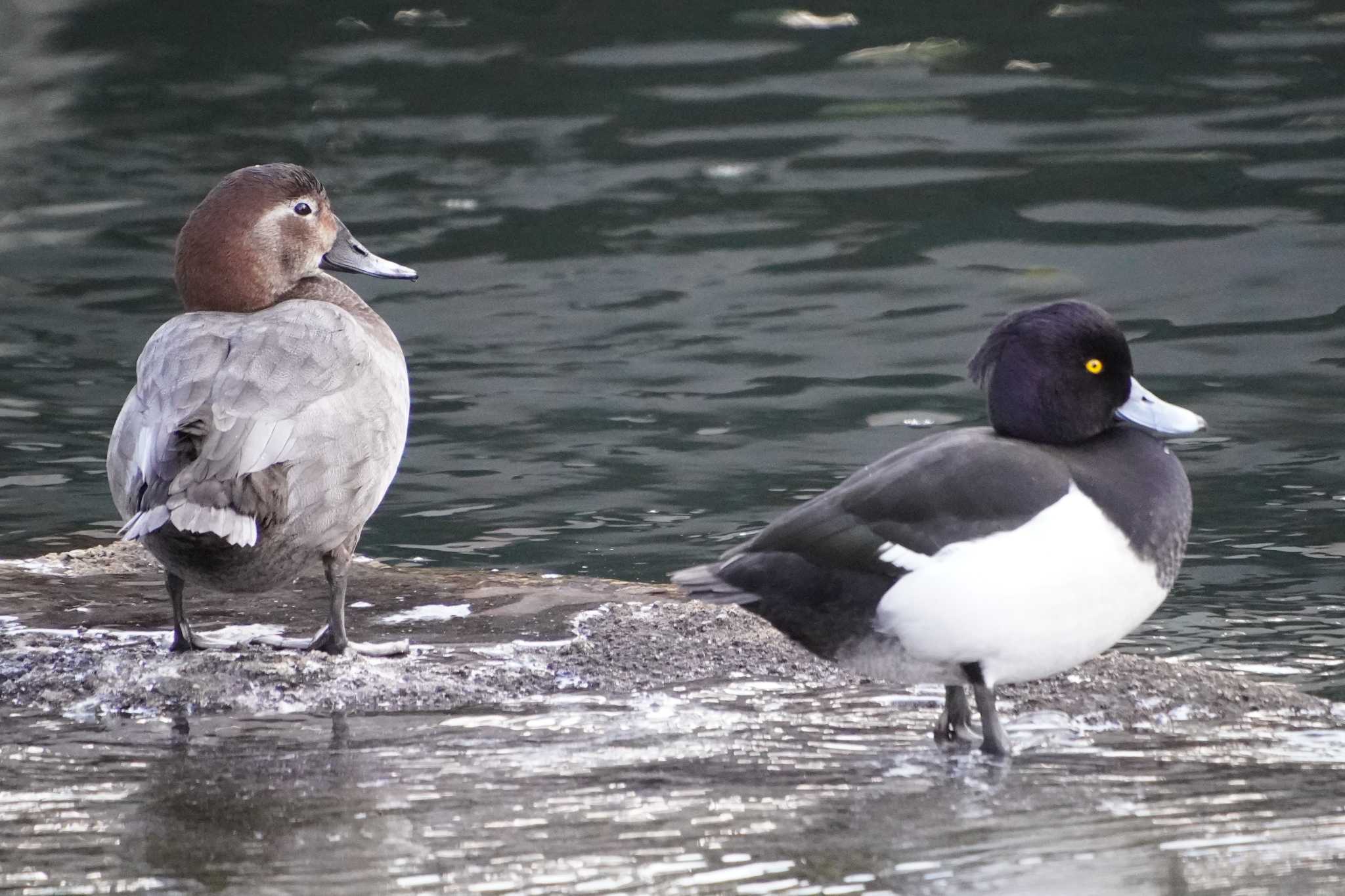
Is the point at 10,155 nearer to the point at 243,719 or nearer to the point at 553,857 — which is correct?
the point at 243,719

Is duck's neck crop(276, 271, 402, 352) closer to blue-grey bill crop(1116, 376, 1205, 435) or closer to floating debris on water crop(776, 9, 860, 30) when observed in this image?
blue-grey bill crop(1116, 376, 1205, 435)

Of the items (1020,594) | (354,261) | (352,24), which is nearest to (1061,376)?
(1020,594)

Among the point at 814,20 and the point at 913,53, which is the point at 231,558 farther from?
the point at 814,20

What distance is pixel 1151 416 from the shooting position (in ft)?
15.9

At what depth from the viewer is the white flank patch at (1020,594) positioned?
444 centimetres

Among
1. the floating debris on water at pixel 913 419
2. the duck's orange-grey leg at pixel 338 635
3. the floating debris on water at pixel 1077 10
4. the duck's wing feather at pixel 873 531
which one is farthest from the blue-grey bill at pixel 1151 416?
the floating debris on water at pixel 1077 10

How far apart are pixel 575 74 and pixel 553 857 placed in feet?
38.1

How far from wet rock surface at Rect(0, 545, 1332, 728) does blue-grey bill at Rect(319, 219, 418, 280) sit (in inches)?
47.1

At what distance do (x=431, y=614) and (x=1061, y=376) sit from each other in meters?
2.20

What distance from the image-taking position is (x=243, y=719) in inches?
193

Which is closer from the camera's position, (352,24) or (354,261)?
(354,261)

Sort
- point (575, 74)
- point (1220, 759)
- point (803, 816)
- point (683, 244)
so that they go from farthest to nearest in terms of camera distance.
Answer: point (575, 74) < point (683, 244) < point (1220, 759) < point (803, 816)

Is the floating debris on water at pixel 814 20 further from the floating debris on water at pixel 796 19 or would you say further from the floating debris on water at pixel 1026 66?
the floating debris on water at pixel 1026 66

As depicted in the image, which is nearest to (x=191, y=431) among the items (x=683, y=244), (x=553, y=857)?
(x=553, y=857)
